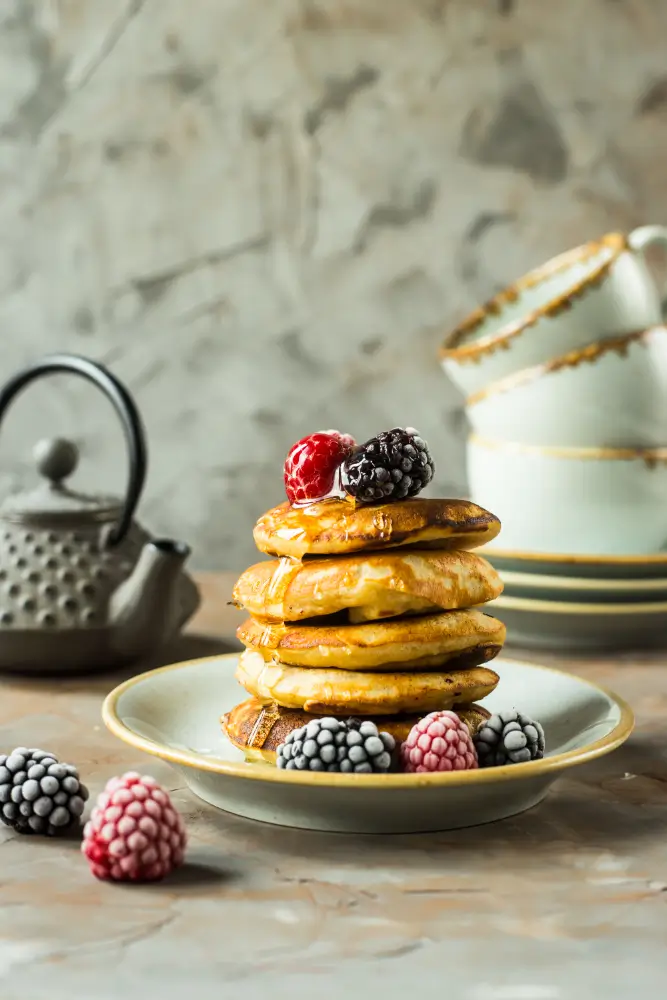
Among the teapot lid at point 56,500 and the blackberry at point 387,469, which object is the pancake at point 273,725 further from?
the teapot lid at point 56,500

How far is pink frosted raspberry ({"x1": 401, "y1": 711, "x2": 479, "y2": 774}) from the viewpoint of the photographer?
878mm

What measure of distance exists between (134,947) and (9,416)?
60.9 inches

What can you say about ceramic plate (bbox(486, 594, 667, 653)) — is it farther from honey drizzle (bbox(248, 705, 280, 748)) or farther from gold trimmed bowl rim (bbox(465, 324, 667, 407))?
honey drizzle (bbox(248, 705, 280, 748))

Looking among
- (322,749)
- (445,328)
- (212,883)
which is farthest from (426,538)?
(445,328)

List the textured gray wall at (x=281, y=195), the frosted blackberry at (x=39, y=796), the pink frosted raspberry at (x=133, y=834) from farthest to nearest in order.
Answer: the textured gray wall at (x=281, y=195) < the frosted blackberry at (x=39, y=796) < the pink frosted raspberry at (x=133, y=834)

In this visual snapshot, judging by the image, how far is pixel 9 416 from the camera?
2.13 meters

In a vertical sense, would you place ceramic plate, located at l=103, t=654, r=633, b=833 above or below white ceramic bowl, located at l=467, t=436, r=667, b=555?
below

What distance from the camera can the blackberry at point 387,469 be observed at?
3.14ft

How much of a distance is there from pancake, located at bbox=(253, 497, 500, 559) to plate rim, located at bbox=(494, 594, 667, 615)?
1.71 feet

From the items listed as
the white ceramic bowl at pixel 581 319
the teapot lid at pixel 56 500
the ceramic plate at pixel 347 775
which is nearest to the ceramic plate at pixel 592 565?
the white ceramic bowl at pixel 581 319

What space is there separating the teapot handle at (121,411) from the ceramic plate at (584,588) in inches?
17.9

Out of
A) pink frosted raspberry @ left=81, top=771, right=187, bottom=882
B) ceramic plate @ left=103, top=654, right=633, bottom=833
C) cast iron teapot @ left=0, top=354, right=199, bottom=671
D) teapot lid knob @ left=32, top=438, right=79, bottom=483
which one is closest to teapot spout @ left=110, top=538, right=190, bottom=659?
cast iron teapot @ left=0, top=354, right=199, bottom=671

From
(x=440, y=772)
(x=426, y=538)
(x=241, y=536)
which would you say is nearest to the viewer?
(x=440, y=772)

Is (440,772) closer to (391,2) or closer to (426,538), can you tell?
(426,538)
